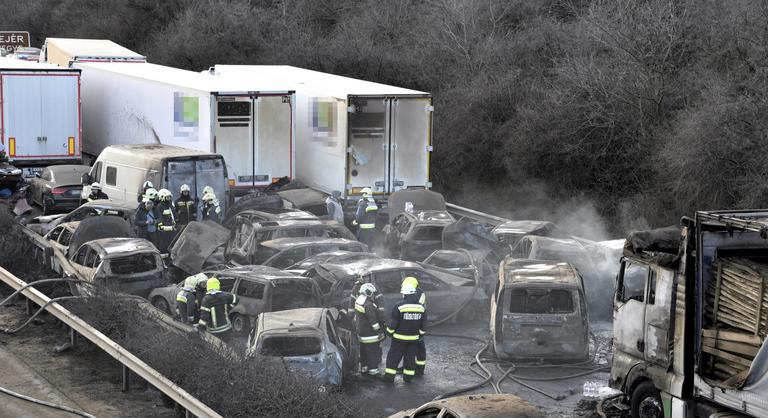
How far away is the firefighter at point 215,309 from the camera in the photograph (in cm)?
1427

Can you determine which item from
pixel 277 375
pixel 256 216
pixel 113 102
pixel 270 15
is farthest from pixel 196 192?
pixel 270 15

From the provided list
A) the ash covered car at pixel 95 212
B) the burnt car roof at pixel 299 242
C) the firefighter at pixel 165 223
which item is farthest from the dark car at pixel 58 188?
the burnt car roof at pixel 299 242

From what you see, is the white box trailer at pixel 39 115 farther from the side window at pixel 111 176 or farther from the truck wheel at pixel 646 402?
the truck wheel at pixel 646 402

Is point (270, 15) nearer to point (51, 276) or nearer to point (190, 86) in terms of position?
point (190, 86)

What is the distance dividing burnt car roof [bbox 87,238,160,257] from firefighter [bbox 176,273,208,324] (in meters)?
2.47

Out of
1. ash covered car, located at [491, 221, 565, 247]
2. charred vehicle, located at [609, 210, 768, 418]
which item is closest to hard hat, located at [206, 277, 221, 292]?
charred vehicle, located at [609, 210, 768, 418]

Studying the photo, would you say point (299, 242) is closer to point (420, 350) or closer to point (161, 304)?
point (161, 304)

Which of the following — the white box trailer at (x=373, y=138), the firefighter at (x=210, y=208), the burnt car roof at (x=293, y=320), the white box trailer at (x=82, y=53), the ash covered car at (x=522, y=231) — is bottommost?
the burnt car roof at (x=293, y=320)

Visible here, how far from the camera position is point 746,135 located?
21.0 m

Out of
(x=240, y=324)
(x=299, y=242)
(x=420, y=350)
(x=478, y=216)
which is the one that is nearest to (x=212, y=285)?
(x=240, y=324)

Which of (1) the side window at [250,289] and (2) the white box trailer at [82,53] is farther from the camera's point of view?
(2) the white box trailer at [82,53]

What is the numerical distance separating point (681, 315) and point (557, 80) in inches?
684

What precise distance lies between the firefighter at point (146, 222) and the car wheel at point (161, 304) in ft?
10.7

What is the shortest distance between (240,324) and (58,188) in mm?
11683
